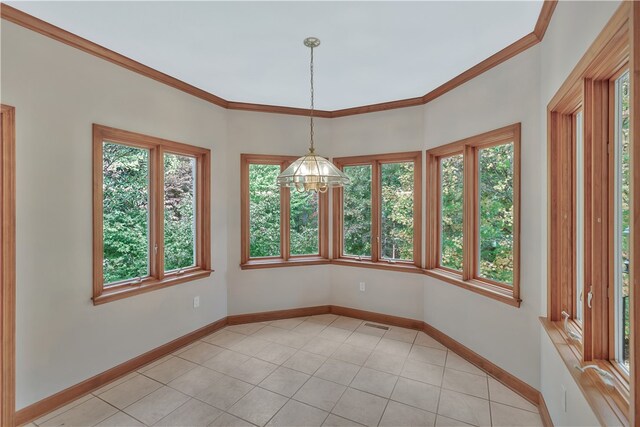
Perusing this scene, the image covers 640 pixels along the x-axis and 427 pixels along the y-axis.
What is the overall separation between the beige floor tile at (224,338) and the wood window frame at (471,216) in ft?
7.70

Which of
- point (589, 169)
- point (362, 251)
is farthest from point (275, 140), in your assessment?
point (589, 169)

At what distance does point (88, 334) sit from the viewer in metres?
2.55

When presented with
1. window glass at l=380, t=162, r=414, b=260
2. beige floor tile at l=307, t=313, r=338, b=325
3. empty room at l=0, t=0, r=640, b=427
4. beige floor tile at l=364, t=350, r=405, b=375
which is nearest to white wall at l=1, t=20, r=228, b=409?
empty room at l=0, t=0, r=640, b=427

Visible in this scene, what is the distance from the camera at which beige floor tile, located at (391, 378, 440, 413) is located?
2400 millimetres

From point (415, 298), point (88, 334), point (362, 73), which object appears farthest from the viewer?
point (415, 298)

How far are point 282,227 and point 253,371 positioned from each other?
6.14 ft

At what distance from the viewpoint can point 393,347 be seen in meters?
3.38

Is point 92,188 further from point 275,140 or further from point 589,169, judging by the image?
point 589,169

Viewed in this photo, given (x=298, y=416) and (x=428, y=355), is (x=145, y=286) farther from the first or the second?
(x=428, y=355)

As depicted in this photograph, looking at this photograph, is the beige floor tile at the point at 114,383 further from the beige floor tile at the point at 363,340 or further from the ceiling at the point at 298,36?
the ceiling at the point at 298,36

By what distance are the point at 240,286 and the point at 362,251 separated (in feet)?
5.51

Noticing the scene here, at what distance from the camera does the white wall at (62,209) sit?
2.16m

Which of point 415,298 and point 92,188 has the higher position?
point 92,188

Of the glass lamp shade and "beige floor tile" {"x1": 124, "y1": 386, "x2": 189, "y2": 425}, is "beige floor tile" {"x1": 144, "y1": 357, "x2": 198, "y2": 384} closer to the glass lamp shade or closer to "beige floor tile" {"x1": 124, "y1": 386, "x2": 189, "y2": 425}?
"beige floor tile" {"x1": 124, "y1": 386, "x2": 189, "y2": 425}
